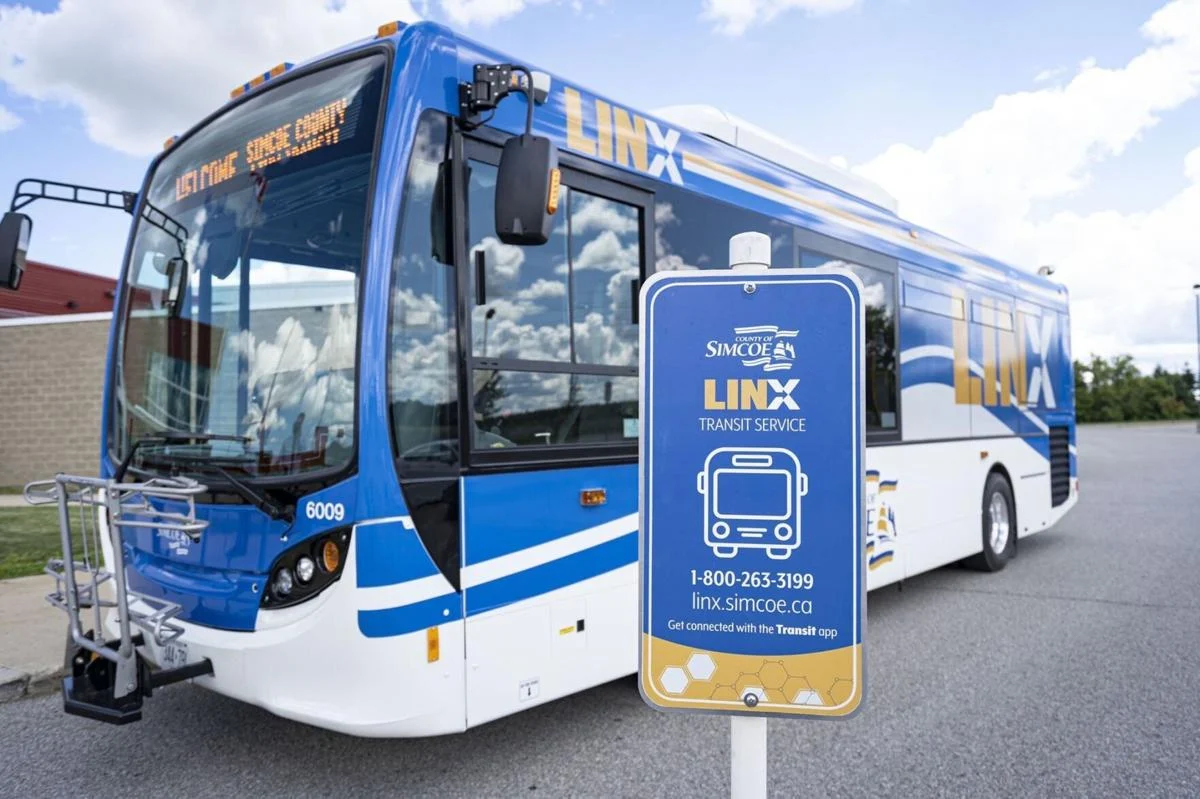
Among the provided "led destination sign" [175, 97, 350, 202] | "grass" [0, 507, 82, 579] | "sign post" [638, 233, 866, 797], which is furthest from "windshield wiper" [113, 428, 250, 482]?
"grass" [0, 507, 82, 579]

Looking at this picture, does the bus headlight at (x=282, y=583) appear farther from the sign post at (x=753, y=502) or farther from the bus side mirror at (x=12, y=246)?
the bus side mirror at (x=12, y=246)

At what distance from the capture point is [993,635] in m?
6.33

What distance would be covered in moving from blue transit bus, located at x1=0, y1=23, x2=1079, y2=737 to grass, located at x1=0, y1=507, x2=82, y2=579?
5.10 m

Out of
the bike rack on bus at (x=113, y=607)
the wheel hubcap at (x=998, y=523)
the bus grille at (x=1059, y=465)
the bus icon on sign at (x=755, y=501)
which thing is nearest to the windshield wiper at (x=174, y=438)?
the bike rack on bus at (x=113, y=607)

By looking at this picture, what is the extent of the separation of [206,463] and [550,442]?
4.82ft

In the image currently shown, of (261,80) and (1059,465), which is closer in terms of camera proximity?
(261,80)

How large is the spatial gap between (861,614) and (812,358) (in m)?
0.68

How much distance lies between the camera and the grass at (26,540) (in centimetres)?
860

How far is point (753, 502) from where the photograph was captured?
239 cm

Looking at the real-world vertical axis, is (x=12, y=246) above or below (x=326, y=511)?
above

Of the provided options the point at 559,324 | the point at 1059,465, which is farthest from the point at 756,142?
the point at 1059,465

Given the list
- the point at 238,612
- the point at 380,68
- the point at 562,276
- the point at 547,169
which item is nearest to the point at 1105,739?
the point at 562,276

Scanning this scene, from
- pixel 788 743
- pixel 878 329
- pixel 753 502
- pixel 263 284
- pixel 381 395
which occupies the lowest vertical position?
pixel 788 743

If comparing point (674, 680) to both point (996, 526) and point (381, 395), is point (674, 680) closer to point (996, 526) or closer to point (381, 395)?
point (381, 395)
